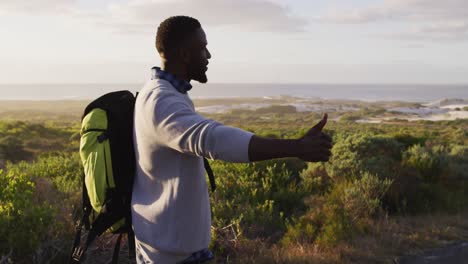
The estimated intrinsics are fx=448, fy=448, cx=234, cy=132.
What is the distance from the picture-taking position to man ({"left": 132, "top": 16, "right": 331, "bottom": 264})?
6.03 feet

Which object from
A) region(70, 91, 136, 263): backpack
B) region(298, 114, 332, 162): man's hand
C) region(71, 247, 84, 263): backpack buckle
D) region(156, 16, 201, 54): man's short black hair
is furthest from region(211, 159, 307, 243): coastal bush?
region(298, 114, 332, 162): man's hand

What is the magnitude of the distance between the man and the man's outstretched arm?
28 cm

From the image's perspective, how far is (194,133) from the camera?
167 centimetres

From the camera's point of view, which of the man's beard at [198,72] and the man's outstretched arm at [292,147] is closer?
the man's outstretched arm at [292,147]

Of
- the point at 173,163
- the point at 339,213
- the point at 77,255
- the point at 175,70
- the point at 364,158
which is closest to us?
the point at 173,163

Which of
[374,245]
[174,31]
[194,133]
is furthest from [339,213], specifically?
[194,133]

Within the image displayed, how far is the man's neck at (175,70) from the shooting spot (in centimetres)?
210

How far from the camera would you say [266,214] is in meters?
6.14

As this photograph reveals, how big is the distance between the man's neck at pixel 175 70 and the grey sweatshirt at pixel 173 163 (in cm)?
12

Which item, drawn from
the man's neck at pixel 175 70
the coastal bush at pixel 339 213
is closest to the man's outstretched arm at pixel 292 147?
the man's neck at pixel 175 70

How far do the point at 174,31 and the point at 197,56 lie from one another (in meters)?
0.16

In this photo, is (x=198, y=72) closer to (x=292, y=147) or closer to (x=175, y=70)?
(x=175, y=70)

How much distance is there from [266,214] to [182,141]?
181 inches

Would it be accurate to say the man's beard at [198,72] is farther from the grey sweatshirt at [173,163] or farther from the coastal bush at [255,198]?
the coastal bush at [255,198]
